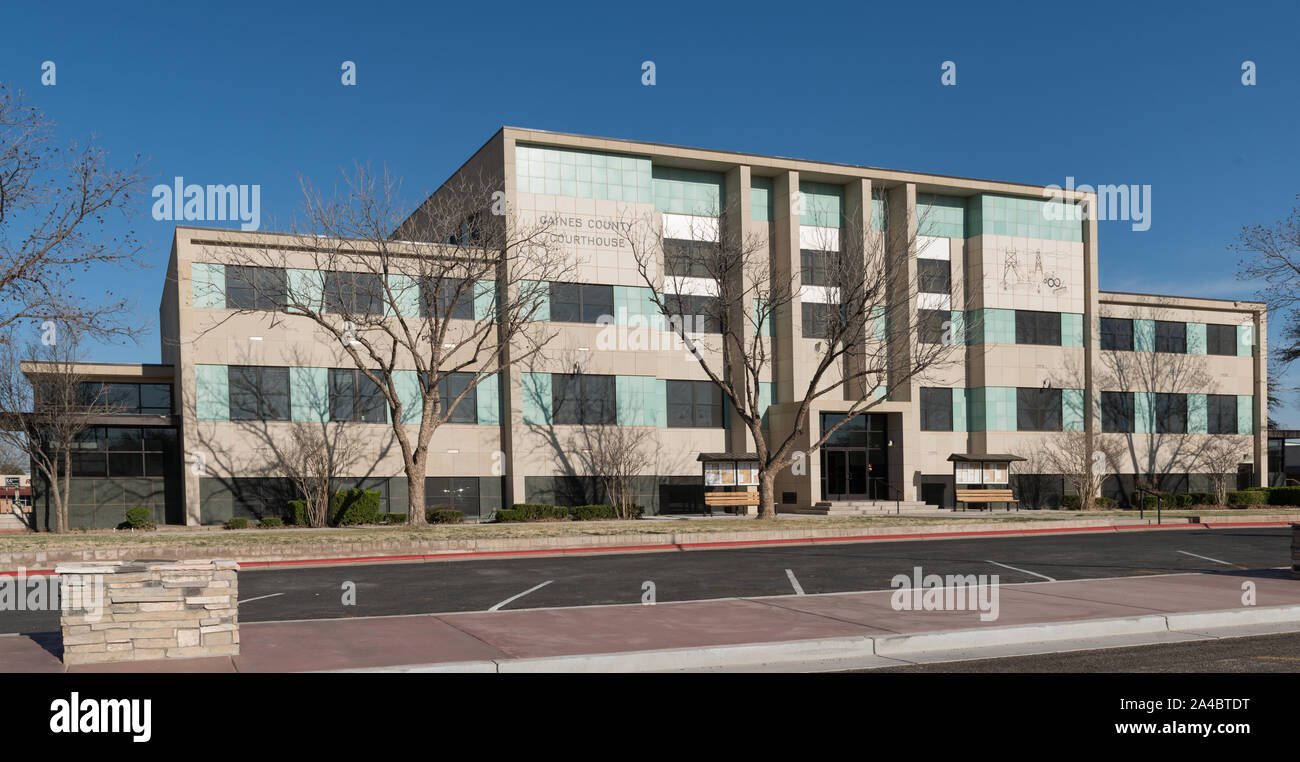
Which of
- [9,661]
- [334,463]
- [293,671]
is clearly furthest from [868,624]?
[334,463]

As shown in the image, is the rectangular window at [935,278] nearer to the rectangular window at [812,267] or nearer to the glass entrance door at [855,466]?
the rectangular window at [812,267]

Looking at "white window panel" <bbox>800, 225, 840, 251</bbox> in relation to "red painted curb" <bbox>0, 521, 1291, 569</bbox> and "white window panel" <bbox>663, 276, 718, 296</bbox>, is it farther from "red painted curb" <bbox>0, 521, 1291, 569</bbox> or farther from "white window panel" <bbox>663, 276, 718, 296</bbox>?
"red painted curb" <bbox>0, 521, 1291, 569</bbox>

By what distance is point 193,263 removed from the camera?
35.0 meters

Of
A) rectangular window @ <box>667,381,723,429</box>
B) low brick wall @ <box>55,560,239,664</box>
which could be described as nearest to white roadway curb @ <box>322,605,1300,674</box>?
low brick wall @ <box>55,560,239,664</box>

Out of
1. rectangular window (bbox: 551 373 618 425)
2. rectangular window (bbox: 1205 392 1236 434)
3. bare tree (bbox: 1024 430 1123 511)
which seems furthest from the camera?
Answer: rectangular window (bbox: 1205 392 1236 434)

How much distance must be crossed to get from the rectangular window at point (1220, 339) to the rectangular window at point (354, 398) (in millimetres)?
42255

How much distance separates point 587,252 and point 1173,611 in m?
29.7

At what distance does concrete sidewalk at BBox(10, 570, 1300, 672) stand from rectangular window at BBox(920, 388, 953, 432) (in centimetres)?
3206

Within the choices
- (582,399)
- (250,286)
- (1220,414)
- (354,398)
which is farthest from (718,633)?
(1220,414)

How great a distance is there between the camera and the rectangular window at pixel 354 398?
3691 centimetres

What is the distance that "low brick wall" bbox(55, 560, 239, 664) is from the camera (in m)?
9.52

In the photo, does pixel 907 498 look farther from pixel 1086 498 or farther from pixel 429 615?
pixel 429 615

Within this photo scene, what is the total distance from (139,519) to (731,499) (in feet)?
69.6

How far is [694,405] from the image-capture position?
42.4 metres
